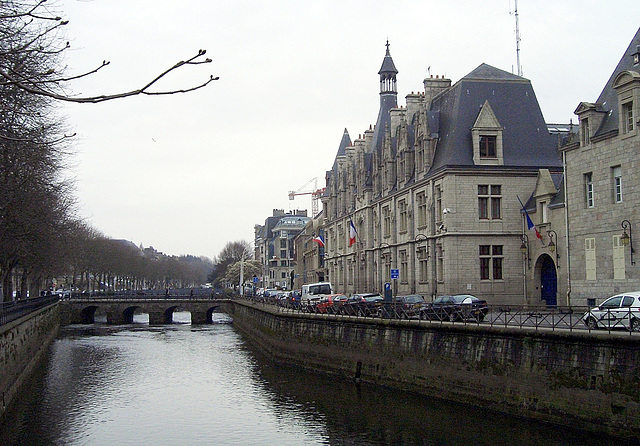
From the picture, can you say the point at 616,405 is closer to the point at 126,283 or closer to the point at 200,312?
the point at 200,312

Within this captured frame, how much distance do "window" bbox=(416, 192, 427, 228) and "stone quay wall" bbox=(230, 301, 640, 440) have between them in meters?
15.5

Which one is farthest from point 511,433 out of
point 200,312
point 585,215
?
point 200,312

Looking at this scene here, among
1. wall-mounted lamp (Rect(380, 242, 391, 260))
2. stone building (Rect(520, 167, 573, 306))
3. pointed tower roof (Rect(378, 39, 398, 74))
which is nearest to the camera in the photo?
stone building (Rect(520, 167, 573, 306))

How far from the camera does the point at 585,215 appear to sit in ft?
134

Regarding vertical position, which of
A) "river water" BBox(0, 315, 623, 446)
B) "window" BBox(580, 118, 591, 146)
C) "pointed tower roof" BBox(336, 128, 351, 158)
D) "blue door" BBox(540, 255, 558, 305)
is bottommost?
"river water" BBox(0, 315, 623, 446)

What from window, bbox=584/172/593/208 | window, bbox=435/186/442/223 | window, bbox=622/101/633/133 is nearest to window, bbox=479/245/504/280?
window, bbox=435/186/442/223

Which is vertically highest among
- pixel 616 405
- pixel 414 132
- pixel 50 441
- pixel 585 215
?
pixel 414 132

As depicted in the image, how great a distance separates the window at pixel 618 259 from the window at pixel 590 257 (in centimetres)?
180

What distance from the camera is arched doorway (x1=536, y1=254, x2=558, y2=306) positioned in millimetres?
49250

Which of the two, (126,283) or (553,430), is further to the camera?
(126,283)

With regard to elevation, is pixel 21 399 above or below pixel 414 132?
below

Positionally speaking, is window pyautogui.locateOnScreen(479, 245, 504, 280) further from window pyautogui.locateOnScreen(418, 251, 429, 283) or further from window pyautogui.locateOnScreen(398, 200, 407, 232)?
window pyautogui.locateOnScreen(398, 200, 407, 232)

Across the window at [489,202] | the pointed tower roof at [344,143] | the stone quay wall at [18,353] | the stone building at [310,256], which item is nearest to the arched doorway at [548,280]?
the window at [489,202]

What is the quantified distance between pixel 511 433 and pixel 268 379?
63.5 ft
